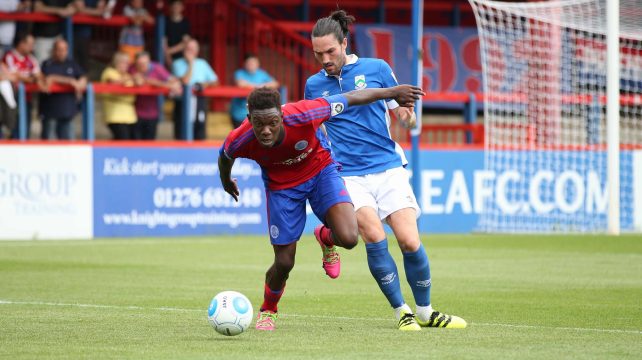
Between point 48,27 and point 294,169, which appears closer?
point 294,169

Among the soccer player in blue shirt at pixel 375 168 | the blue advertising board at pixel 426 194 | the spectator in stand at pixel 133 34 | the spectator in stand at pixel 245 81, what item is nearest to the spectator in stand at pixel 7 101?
the blue advertising board at pixel 426 194

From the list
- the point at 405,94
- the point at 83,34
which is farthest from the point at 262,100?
the point at 83,34

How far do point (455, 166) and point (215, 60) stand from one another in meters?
6.01

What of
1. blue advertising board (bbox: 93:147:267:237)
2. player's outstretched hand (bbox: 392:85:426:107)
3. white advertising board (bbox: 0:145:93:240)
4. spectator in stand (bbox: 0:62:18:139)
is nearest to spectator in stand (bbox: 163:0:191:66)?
blue advertising board (bbox: 93:147:267:237)

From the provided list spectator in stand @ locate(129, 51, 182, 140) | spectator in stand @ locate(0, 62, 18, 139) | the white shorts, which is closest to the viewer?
the white shorts

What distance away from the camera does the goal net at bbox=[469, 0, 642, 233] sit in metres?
22.4

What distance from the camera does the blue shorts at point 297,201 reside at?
920 centimetres

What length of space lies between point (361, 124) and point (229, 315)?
206 cm

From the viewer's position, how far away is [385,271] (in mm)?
9391

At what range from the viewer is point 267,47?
26703 mm

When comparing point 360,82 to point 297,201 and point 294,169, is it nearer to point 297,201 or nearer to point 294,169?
point 294,169

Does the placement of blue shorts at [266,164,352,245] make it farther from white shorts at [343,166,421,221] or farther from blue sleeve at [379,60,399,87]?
blue sleeve at [379,60,399,87]

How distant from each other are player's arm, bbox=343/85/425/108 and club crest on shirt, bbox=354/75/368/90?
0.69m

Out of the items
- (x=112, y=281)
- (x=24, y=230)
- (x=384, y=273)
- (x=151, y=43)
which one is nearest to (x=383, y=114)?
(x=384, y=273)
